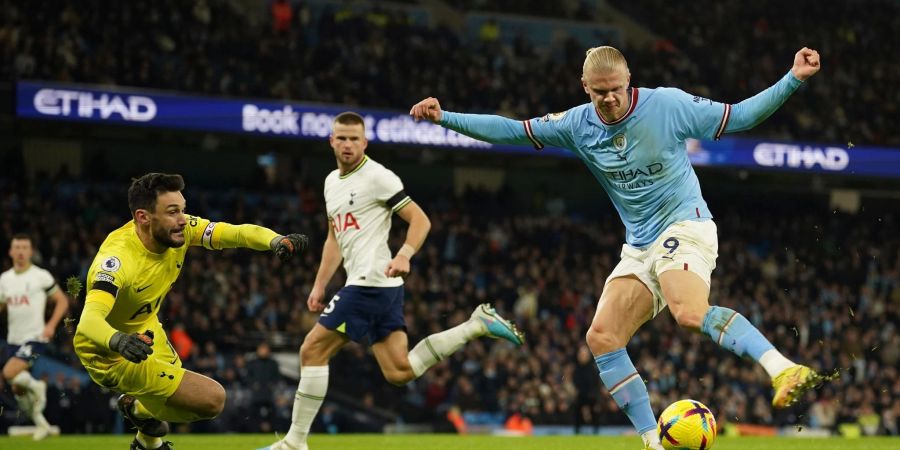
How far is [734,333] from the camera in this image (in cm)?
606

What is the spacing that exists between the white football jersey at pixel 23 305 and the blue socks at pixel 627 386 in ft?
27.2

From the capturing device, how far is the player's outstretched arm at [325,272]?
883cm

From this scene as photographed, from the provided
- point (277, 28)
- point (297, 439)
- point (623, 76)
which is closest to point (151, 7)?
point (277, 28)

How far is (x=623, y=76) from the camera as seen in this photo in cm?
648

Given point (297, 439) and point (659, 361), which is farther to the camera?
point (659, 361)

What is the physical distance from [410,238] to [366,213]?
24.6 inches

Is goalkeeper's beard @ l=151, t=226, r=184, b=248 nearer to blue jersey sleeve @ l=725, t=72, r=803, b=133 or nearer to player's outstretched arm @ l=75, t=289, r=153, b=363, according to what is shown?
player's outstretched arm @ l=75, t=289, r=153, b=363

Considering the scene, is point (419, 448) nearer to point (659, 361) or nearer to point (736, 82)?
point (659, 361)

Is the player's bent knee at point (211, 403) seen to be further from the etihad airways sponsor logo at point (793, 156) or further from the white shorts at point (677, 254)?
the etihad airways sponsor logo at point (793, 156)

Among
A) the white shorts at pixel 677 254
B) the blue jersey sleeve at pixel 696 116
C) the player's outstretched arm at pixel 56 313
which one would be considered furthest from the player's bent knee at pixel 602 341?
the player's outstretched arm at pixel 56 313

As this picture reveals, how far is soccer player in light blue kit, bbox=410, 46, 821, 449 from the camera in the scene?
6379 mm

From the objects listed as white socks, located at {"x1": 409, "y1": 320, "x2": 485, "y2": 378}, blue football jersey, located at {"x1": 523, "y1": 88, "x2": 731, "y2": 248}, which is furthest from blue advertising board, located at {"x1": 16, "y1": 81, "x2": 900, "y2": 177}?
blue football jersey, located at {"x1": 523, "y1": 88, "x2": 731, "y2": 248}

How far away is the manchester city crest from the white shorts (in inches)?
21.5

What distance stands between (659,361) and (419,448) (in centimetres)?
1104
